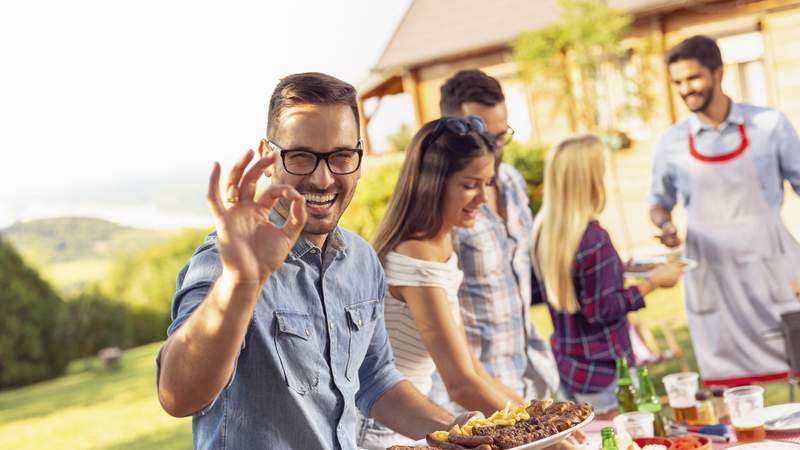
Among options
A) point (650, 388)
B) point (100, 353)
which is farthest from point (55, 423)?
point (650, 388)

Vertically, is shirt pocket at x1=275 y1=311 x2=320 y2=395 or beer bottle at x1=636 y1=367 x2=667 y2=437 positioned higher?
shirt pocket at x1=275 y1=311 x2=320 y2=395

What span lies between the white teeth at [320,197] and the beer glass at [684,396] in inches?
64.8

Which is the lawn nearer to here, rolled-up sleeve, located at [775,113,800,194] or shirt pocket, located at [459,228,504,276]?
rolled-up sleeve, located at [775,113,800,194]

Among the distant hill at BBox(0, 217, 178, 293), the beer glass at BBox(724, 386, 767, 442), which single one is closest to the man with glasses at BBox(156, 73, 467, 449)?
the beer glass at BBox(724, 386, 767, 442)

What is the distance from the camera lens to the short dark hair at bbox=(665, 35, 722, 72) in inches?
220

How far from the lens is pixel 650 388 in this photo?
359cm

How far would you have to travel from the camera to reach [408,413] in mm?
2869

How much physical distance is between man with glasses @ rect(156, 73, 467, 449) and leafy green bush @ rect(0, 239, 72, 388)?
38.4 ft

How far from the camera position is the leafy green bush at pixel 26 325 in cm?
1338

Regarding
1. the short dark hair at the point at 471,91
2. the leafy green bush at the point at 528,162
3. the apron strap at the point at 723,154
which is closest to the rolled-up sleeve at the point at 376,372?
the short dark hair at the point at 471,91

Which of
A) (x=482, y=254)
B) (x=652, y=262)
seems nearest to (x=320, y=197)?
(x=482, y=254)

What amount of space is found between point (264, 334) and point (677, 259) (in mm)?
3586

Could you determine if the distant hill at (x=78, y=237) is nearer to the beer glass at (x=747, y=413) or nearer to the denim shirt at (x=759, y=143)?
the denim shirt at (x=759, y=143)

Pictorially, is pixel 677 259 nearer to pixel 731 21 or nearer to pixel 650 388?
pixel 650 388
